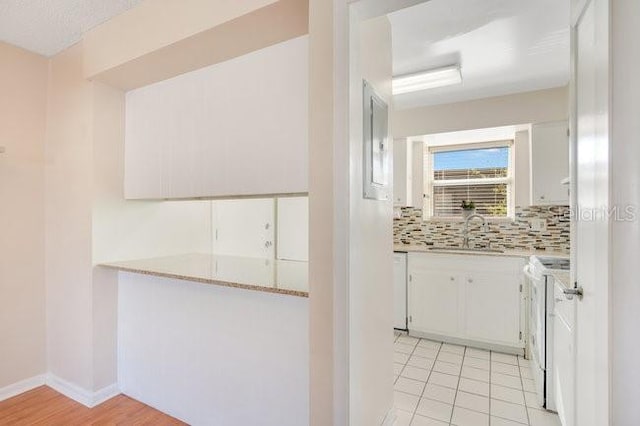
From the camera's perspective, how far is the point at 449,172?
4.08 metres

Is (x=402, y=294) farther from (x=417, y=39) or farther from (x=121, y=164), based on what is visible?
(x=121, y=164)

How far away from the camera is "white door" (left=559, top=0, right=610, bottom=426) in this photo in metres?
1.06

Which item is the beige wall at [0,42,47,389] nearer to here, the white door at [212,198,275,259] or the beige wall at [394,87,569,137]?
the white door at [212,198,275,259]

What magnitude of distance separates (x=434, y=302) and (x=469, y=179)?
153 cm

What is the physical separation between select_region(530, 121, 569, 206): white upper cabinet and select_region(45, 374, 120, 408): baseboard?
3.87m

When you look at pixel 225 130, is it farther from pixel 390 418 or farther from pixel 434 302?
pixel 434 302

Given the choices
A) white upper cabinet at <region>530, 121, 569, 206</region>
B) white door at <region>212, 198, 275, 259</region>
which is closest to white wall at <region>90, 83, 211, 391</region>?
white door at <region>212, 198, 275, 259</region>

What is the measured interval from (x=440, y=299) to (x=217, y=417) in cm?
231

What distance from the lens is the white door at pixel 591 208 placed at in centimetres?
106

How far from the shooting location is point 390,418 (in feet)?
6.73

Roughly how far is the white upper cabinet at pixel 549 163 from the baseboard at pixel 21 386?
4432 mm

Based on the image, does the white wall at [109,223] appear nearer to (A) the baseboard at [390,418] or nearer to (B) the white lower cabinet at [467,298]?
(A) the baseboard at [390,418]

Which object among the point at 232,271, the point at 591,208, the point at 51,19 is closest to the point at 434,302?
the point at 232,271

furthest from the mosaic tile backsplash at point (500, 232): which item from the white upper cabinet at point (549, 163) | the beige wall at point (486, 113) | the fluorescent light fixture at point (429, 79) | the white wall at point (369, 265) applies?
the white wall at point (369, 265)
